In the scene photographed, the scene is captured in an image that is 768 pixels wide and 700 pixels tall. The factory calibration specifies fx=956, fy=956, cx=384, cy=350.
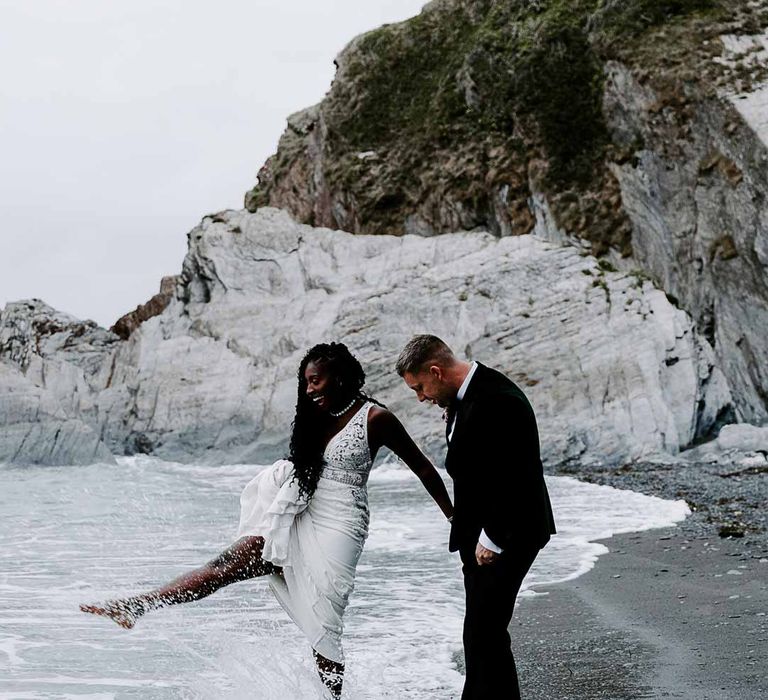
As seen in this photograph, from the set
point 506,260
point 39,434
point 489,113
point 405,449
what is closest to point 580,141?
point 489,113

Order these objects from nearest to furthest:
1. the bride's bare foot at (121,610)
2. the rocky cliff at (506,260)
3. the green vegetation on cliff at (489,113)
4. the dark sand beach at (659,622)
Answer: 1. the bride's bare foot at (121,610)
2. the dark sand beach at (659,622)
3. the rocky cliff at (506,260)
4. the green vegetation on cliff at (489,113)

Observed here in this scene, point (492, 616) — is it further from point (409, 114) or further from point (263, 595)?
point (409, 114)

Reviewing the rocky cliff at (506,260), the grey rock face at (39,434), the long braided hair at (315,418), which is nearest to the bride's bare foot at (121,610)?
the long braided hair at (315,418)

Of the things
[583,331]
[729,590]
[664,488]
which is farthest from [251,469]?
[729,590]

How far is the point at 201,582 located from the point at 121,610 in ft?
1.28

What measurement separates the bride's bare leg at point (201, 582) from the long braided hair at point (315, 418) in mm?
377

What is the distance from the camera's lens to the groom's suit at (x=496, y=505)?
3.82 metres

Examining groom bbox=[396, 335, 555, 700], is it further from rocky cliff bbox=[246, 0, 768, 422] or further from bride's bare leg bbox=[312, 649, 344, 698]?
rocky cliff bbox=[246, 0, 768, 422]

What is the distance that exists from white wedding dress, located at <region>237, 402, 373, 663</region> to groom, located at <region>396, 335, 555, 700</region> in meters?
0.72

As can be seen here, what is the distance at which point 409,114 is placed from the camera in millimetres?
41844

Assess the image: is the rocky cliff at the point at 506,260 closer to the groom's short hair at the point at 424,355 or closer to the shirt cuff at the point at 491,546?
the groom's short hair at the point at 424,355

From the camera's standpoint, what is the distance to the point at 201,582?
14.9 ft

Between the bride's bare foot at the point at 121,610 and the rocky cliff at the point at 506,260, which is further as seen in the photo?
the rocky cliff at the point at 506,260

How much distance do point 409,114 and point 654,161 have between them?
518 inches
